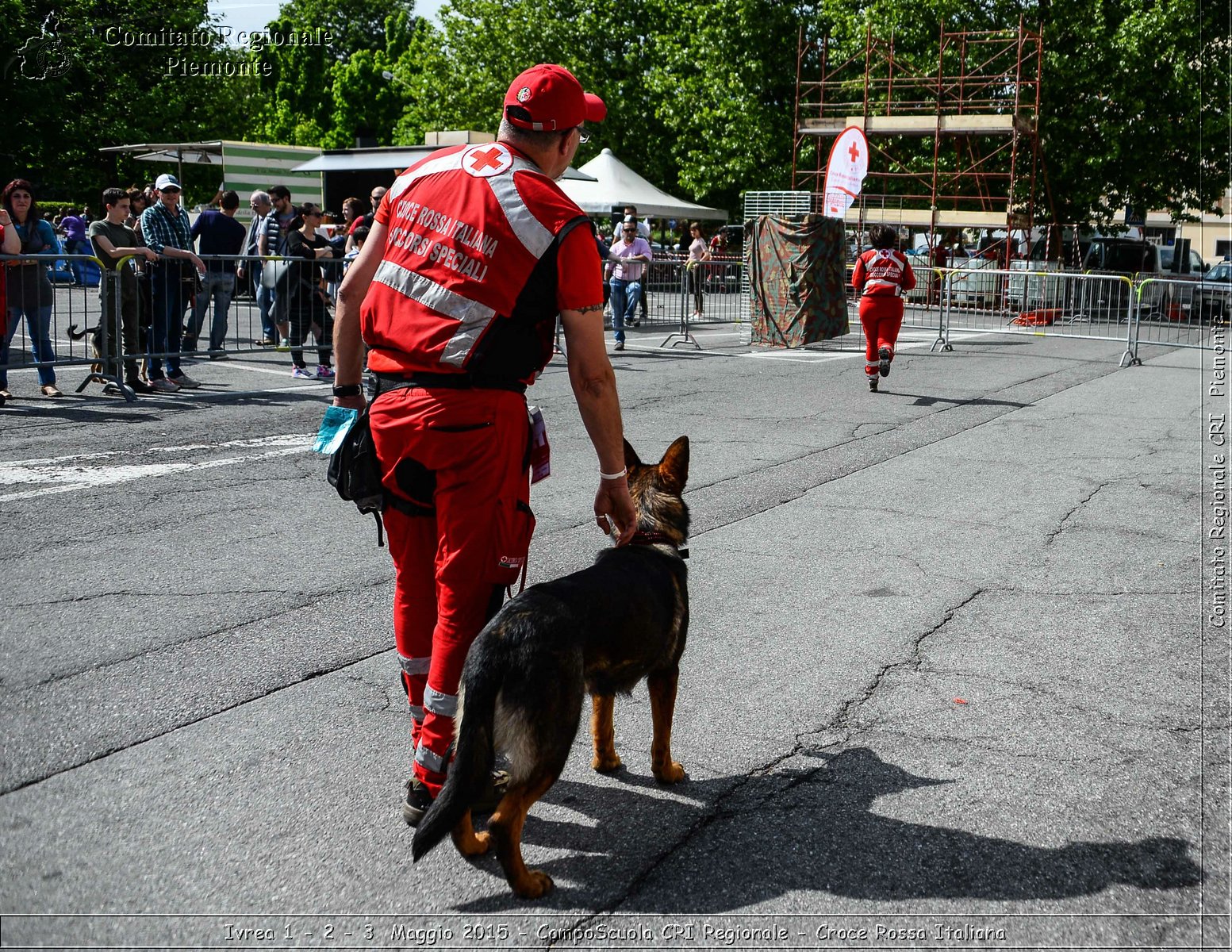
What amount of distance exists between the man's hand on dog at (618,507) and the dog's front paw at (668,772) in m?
0.69

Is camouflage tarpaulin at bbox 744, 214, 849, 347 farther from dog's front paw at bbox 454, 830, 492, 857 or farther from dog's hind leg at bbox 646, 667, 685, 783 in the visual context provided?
dog's front paw at bbox 454, 830, 492, 857

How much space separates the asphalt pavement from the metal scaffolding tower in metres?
21.1

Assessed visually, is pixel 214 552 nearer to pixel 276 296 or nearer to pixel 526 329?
pixel 526 329

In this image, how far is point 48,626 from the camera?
4574mm

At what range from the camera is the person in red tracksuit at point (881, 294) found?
12.0 meters

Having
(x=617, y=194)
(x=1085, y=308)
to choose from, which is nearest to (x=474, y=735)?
(x=1085, y=308)

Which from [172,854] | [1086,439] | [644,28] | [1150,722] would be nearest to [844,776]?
[1150,722]

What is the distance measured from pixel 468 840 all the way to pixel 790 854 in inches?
33.4

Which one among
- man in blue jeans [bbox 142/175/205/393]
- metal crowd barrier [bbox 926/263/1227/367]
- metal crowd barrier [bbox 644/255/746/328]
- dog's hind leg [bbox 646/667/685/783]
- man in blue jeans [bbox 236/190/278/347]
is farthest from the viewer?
metal crowd barrier [bbox 644/255/746/328]

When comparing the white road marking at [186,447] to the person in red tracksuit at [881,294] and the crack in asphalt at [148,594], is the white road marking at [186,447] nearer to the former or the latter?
the crack in asphalt at [148,594]

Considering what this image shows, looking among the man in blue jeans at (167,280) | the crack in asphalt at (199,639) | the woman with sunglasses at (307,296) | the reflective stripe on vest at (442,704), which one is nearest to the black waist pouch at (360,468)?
the reflective stripe on vest at (442,704)

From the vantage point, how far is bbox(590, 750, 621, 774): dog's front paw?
11.4ft

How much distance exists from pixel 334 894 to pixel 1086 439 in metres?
8.41

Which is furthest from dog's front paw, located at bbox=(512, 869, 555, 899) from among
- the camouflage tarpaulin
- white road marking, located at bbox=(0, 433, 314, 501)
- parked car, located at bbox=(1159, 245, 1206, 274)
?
parked car, located at bbox=(1159, 245, 1206, 274)
